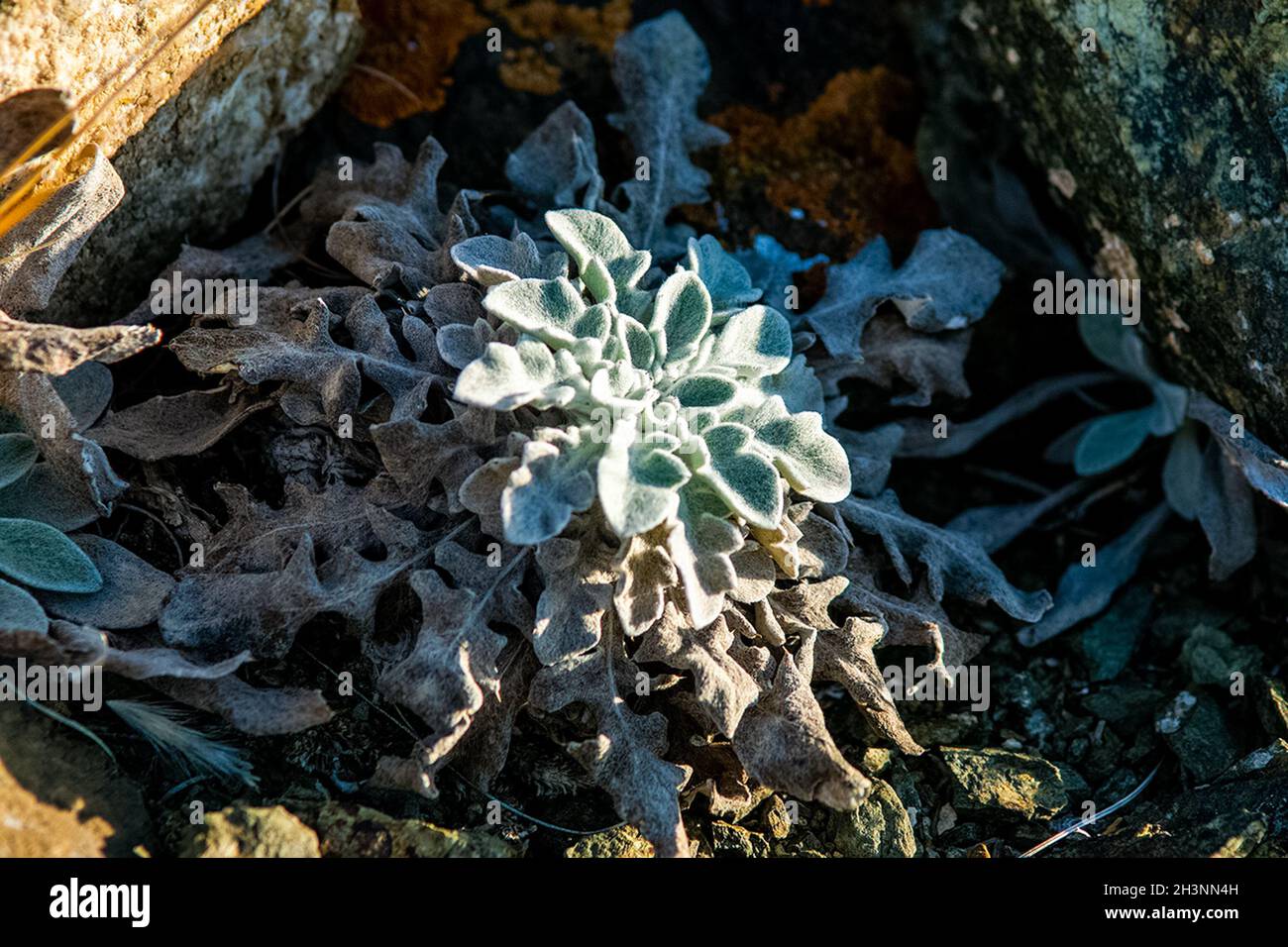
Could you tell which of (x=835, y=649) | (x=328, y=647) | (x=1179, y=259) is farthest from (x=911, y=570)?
(x=328, y=647)

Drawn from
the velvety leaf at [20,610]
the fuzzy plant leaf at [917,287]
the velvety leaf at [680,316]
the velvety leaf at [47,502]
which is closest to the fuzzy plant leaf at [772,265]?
the fuzzy plant leaf at [917,287]

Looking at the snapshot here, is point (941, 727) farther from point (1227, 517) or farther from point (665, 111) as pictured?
point (665, 111)

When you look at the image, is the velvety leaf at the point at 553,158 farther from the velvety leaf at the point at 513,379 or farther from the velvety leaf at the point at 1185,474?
the velvety leaf at the point at 1185,474

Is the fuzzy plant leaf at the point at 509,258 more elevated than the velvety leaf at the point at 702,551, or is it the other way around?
the fuzzy plant leaf at the point at 509,258

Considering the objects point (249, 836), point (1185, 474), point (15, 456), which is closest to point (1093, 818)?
point (1185, 474)
